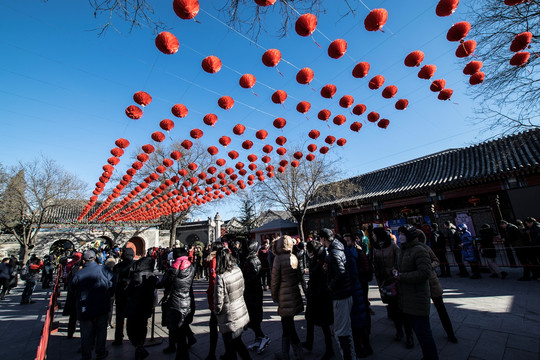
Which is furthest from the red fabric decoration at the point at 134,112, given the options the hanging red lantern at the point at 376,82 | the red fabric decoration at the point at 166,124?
the hanging red lantern at the point at 376,82

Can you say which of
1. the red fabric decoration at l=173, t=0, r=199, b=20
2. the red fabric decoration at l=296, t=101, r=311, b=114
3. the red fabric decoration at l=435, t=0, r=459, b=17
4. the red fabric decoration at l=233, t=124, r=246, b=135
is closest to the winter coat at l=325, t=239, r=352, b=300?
the red fabric decoration at l=173, t=0, r=199, b=20

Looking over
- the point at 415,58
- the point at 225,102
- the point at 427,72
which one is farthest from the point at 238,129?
the point at 427,72

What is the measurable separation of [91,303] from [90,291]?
0.55 feet

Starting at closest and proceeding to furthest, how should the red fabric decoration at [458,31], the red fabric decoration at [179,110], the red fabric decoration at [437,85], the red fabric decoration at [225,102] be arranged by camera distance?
the red fabric decoration at [458,31], the red fabric decoration at [437,85], the red fabric decoration at [225,102], the red fabric decoration at [179,110]

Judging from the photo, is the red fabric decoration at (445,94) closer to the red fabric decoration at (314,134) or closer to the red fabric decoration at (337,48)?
the red fabric decoration at (337,48)

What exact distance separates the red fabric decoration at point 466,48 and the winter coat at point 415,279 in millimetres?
3596

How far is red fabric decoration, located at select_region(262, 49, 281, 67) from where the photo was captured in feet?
13.8

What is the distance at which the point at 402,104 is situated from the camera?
5645 mm

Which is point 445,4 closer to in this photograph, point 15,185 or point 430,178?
point 430,178

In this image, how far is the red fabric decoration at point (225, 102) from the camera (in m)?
5.49

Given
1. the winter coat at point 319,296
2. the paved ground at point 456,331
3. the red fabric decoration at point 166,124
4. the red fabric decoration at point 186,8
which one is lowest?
the paved ground at point 456,331

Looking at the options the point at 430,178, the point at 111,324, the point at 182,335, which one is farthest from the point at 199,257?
the point at 430,178

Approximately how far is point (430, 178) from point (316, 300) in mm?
14888

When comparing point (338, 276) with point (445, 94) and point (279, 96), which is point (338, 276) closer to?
point (279, 96)
